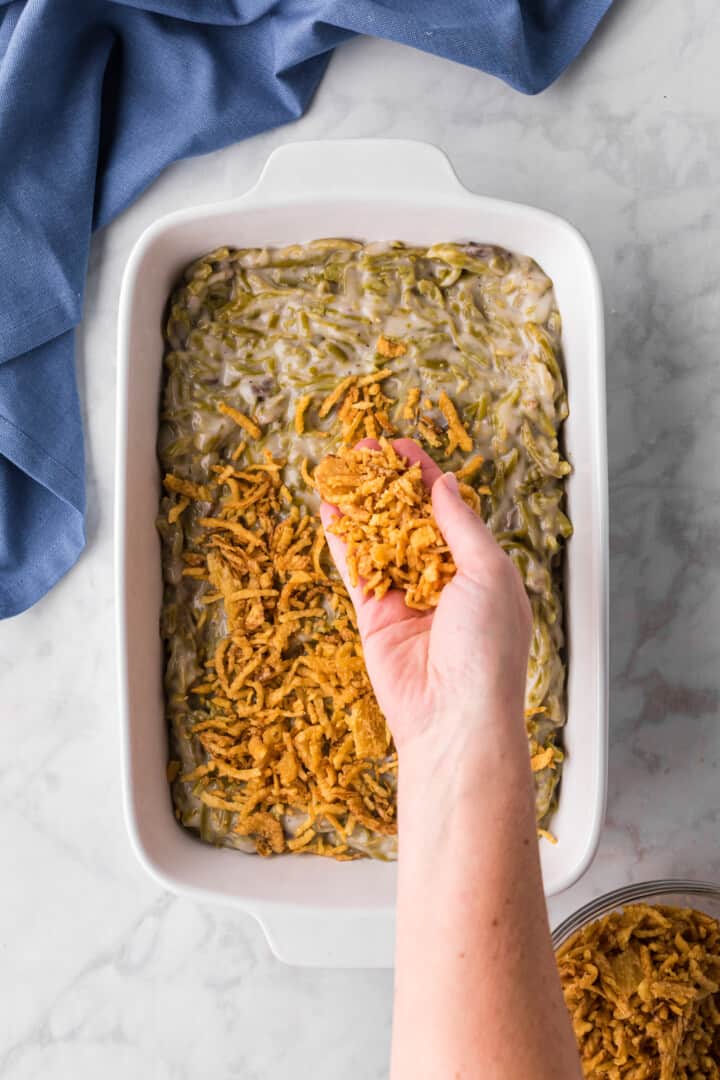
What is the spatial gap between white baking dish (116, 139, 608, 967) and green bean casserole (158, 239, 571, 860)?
3cm

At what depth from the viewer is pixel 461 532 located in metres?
1.31

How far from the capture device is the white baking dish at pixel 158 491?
1.58 m

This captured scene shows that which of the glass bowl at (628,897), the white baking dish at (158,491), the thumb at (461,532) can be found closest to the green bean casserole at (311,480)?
the white baking dish at (158,491)

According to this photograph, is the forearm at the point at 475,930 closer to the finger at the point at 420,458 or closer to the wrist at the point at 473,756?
the wrist at the point at 473,756

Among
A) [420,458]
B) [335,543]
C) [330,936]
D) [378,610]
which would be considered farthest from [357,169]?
[330,936]

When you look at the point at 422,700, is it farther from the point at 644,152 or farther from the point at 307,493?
the point at 644,152

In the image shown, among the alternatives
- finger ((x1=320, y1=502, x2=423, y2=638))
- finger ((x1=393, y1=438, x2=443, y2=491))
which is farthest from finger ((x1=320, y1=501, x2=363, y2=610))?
finger ((x1=393, y1=438, x2=443, y2=491))

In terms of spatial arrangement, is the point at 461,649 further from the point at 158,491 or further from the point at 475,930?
the point at 158,491

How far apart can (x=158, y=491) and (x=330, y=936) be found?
0.82m

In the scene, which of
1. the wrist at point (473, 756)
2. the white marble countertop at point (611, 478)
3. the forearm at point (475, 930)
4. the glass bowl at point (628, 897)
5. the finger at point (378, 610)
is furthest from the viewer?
the white marble countertop at point (611, 478)

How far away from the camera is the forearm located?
1.13 m

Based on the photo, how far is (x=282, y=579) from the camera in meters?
1.67

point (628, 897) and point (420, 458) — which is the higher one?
point (420, 458)

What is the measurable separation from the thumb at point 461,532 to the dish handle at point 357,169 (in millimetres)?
552
